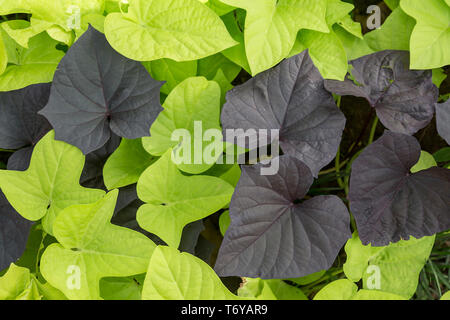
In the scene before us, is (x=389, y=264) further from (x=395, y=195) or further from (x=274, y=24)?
(x=274, y=24)

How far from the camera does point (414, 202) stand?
Result: 681mm

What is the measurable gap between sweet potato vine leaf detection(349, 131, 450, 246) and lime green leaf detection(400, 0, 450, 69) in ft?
A: 0.55

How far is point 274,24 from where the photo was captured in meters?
0.70

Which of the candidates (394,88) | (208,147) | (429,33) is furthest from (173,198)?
(429,33)

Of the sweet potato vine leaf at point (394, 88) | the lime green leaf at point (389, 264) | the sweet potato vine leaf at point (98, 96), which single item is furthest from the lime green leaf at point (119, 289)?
the sweet potato vine leaf at point (394, 88)

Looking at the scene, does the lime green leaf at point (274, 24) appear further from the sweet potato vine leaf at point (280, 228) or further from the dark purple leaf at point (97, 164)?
the dark purple leaf at point (97, 164)

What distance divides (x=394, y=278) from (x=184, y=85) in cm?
53

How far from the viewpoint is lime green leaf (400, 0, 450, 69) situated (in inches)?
28.4

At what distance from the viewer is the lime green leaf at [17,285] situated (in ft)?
2.05

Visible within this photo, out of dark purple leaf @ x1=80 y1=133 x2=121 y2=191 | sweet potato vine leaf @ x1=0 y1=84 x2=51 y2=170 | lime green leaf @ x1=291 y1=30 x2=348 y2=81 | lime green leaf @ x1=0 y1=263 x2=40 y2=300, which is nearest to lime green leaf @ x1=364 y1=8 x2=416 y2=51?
lime green leaf @ x1=291 y1=30 x2=348 y2=81

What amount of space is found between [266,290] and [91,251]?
0.30 metres

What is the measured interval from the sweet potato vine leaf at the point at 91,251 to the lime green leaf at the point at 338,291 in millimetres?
291

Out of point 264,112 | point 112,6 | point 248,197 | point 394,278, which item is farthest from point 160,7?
point 394,278

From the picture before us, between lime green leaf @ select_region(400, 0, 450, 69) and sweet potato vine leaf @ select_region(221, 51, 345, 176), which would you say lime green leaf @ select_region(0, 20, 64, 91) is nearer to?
sweet potato vine leaf @ select_region(221, 51, 345, 176)
